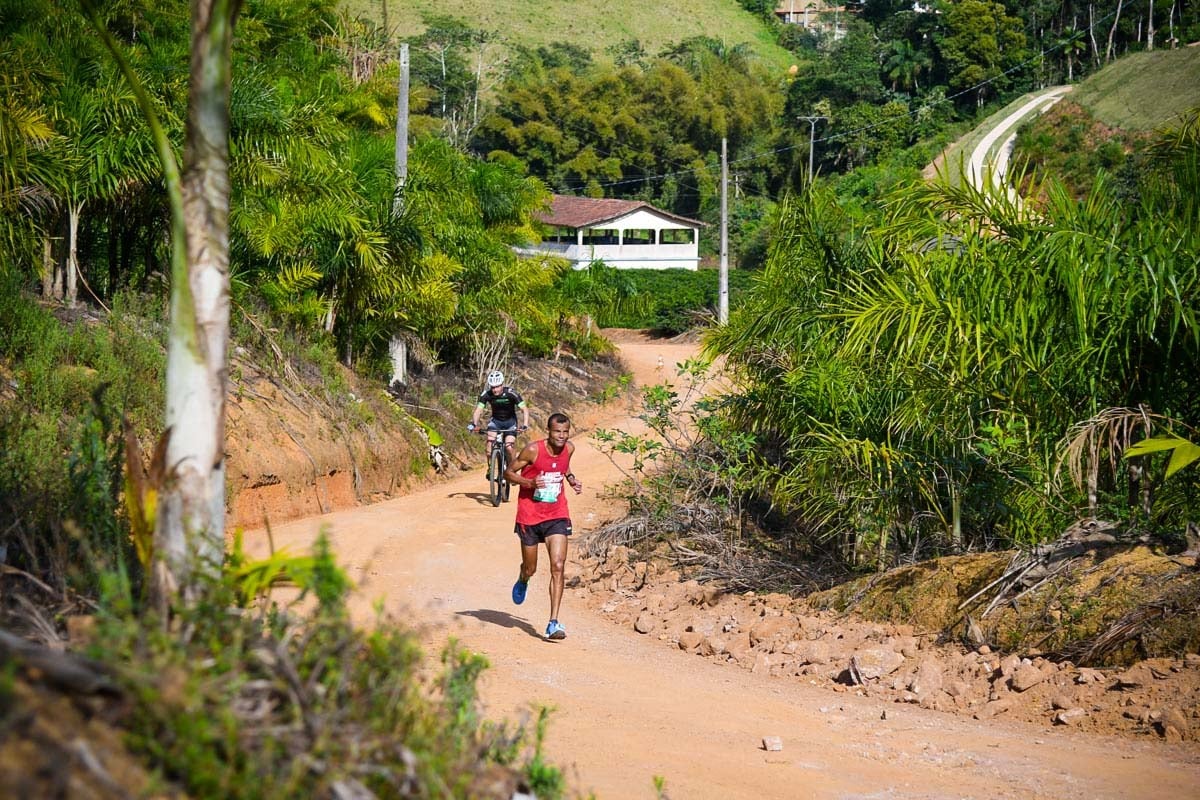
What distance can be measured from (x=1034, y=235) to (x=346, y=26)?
70.9 feet

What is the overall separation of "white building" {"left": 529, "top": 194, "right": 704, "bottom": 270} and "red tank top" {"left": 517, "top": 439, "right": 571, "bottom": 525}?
48182mm

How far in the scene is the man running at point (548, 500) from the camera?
8.89 m

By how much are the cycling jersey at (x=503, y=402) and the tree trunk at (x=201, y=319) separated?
10.6 m

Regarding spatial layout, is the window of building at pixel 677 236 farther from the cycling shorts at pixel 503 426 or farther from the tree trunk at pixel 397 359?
the cycling shorts at pixel 503 426

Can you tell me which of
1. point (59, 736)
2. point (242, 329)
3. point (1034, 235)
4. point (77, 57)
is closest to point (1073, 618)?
point (1034, 235)

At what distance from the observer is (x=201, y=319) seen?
4.31 meters

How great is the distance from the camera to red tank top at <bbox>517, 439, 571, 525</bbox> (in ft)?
29.2

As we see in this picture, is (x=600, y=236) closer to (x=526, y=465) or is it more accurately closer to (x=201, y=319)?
(x=526, y=465)

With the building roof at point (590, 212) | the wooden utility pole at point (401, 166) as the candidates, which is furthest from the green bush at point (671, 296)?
the wooden utility pole at point (401, 166)

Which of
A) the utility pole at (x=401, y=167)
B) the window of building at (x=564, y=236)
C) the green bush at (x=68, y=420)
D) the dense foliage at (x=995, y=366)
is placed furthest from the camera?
the window of building at (x=564, y=236)

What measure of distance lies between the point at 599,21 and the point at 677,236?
5637 centimetres

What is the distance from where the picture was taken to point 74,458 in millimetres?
5848

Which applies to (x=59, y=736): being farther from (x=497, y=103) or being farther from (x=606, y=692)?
(x=497, y=103)

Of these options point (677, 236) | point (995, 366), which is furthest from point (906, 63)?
point (995, 366)
